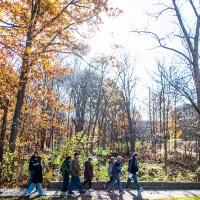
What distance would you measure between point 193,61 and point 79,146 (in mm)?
8034

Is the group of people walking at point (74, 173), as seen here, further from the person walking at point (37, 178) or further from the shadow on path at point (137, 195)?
the shadow on path at point (137, 195)

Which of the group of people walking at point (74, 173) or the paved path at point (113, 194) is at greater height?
the group of people walking at point (74, 173)

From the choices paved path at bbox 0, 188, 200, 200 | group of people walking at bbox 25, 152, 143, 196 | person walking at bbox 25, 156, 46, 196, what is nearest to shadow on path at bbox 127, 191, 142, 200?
paved path at bbox 0, 188, 200, 200

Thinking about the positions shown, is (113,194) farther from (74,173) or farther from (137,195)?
(74,173)

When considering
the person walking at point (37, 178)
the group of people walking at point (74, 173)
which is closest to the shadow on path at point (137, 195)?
the group of people walking at point (74, 173)

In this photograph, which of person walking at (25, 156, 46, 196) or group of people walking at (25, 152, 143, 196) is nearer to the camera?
person walking at (25, 156, 46, 196)

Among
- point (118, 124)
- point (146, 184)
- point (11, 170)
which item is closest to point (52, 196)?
point (11, 170)

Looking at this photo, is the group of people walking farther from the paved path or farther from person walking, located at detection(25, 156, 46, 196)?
the paved path

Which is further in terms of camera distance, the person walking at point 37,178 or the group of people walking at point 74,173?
the group of people walking at point 74,173

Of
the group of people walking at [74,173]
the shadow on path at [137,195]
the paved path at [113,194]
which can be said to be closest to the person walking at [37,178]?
Result: the group of people walking at [74,173]

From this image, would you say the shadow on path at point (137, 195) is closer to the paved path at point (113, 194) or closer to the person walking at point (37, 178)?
the paved path at point (113, 194)

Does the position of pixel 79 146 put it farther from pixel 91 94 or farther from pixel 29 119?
pixel 91 94

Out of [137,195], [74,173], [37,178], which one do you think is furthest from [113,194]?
[37,178]

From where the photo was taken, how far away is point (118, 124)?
4459cm
